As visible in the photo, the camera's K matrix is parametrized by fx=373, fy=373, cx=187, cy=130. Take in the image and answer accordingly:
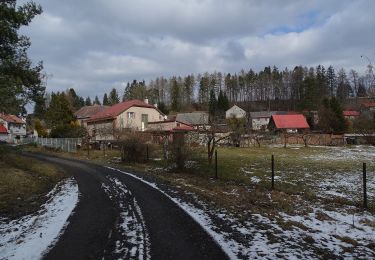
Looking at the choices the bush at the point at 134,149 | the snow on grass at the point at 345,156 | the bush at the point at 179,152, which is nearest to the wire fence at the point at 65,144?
the bush at the point at 134,149

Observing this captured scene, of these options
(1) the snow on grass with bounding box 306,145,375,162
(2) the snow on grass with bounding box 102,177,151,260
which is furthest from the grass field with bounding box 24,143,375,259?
(1) the snow on grass with bounding box 306,145,375,162

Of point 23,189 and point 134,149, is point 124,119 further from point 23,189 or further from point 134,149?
point 23,189

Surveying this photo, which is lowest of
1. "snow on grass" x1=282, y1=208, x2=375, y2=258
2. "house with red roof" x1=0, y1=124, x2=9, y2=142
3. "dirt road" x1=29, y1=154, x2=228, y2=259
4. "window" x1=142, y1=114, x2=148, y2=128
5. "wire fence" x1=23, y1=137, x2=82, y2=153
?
"snow on grass" x1=282, y1=208, x2=375, y2=258

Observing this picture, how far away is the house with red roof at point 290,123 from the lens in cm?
7800

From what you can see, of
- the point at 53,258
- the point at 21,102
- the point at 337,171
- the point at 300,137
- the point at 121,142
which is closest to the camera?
the point at 53,258

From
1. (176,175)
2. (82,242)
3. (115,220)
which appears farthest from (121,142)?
(82,242)

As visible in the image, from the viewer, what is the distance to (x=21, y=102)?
17109 millimetres

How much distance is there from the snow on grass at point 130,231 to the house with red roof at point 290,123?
6752 centimetres

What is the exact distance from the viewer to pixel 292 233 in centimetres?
822

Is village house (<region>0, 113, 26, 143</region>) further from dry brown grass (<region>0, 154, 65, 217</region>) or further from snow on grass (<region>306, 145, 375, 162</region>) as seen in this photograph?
snow on grass (<region>306, 145, 375, 162</region>)

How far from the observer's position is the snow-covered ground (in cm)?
689

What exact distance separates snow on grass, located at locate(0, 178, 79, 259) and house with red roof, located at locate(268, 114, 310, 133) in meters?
69.0

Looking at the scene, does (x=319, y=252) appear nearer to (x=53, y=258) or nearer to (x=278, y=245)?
(x=278, y=245)

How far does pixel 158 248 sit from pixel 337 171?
50.1 feet
